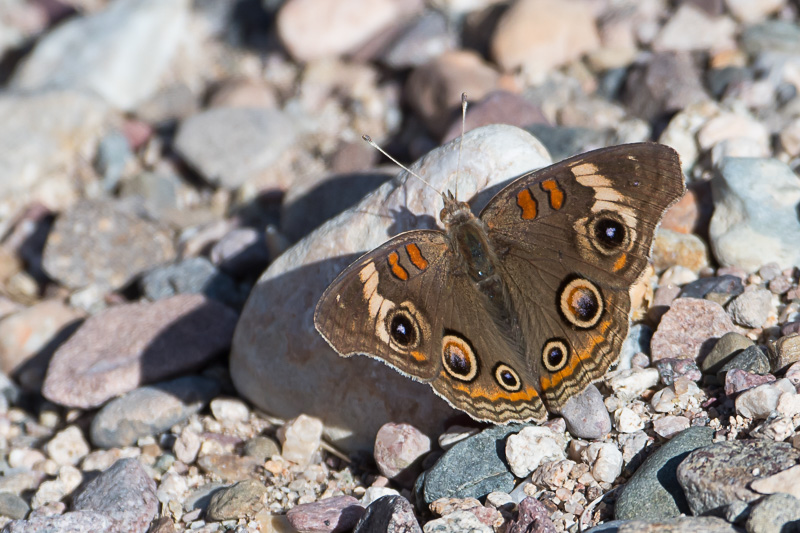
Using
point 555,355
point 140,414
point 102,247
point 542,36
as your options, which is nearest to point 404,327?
point 555,355

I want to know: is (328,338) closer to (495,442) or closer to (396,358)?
(396,358)

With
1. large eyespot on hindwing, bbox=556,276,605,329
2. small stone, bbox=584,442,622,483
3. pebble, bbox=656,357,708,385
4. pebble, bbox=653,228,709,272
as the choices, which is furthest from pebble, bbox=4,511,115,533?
pebble, bbox=653,228,709,272

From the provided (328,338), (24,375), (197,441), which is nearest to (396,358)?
(328,338)

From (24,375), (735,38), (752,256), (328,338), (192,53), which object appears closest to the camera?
(328,338)

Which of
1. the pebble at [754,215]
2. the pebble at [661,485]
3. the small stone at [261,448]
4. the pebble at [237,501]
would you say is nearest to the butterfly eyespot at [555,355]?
the pebble at [661,485]

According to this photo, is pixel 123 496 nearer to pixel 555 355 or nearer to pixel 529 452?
pixel 529 452
